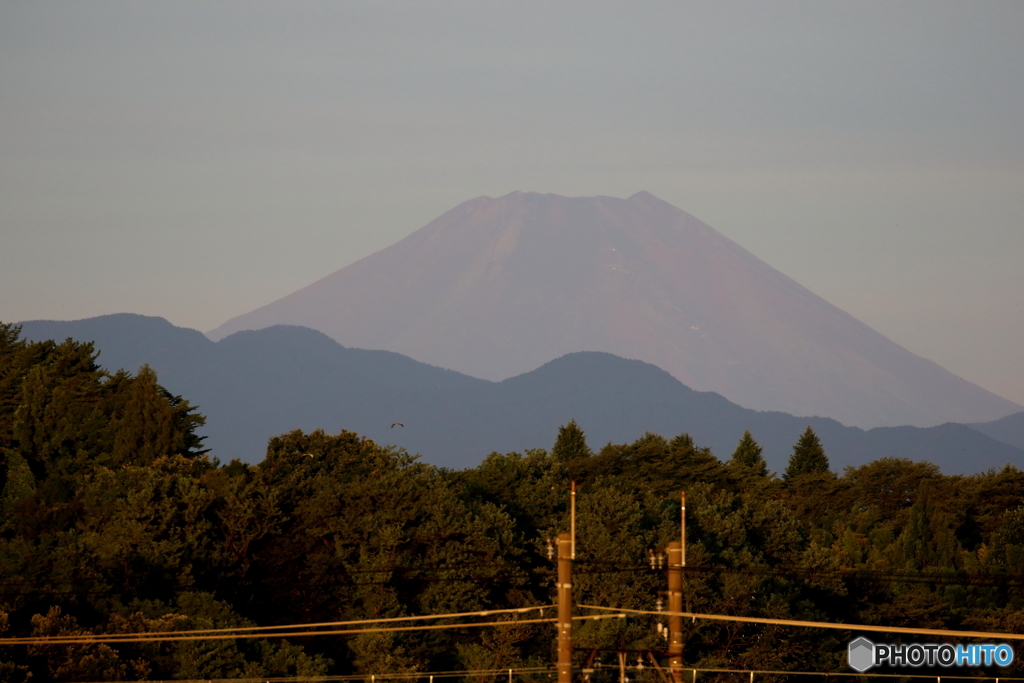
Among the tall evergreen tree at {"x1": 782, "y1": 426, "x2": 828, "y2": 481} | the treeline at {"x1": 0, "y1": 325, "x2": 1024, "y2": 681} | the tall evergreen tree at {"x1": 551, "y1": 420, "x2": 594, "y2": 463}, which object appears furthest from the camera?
the tall evergreen tree at {"x1": 782, "y1": 426, "x2": 828, "y2": 481}

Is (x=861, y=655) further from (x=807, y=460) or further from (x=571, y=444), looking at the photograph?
(x=807, y=460)

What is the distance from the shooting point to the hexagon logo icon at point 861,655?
67125 mm

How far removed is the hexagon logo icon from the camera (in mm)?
67125

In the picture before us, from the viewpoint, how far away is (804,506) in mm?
123000

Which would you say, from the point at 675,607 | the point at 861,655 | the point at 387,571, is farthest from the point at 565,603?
the point at 861,655

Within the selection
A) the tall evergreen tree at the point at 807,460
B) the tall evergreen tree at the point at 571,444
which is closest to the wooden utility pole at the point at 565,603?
the tall evergreen tree at the point at 571,444

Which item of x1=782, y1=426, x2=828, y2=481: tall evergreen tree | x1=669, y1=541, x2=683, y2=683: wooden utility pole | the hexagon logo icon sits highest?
x1=782, y1=426, x2=828, y2=481: tall evergreen tree

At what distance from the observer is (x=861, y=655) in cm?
6788

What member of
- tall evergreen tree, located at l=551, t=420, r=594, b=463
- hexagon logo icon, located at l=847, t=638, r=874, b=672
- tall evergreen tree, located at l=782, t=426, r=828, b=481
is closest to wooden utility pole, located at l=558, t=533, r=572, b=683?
hexagon logo icon, located at l=847, t=638, r=874, b=672

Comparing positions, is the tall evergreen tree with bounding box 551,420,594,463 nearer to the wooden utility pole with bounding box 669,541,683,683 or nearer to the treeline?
the treeline

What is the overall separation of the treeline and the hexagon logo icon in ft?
2.37

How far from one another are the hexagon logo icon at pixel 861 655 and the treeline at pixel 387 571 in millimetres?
722

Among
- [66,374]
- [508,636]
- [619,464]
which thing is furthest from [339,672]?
[619,464]

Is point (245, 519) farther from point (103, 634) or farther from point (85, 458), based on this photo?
point (85, 458)
